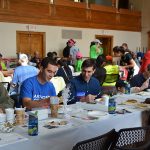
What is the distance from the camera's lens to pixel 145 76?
16.5ft

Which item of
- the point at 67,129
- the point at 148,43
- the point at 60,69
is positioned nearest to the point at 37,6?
the point at 60,69

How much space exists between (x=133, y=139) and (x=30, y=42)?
9472 mm

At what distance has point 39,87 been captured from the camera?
11.9ft

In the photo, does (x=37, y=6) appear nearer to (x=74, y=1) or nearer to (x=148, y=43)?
(x=74, y=1)

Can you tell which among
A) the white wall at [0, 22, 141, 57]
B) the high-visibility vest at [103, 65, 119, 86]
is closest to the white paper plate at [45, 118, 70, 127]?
the high-visibility vest at [103, 65, 119, 86]

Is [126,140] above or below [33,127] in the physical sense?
below

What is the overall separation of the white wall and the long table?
7946 mm

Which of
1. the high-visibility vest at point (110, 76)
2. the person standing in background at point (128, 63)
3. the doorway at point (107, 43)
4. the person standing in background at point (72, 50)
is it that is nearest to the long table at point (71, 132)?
the high-visibility vest at point (110, 76)

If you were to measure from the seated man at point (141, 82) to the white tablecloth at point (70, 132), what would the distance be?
1648 mm

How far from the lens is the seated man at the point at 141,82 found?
4.79m

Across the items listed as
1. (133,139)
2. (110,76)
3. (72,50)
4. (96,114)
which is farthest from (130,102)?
(72,50)

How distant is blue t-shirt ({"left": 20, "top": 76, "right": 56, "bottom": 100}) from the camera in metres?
→ 3.56

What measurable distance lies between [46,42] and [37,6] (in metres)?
1.35

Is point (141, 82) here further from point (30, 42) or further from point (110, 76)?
point (30, 42)
